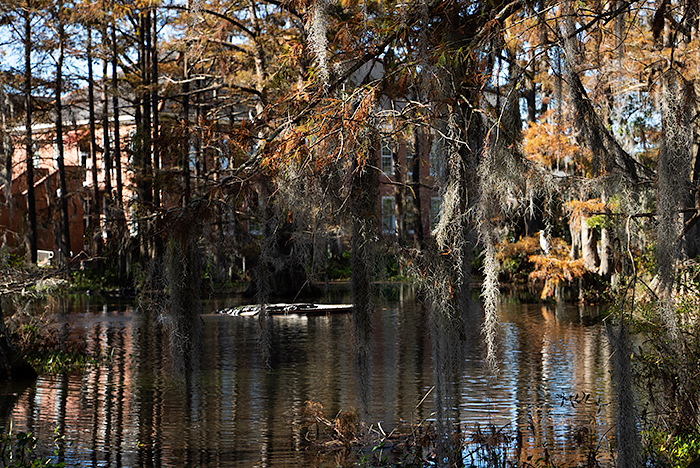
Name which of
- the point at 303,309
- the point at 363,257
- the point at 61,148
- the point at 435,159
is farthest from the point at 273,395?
the point at 61,148

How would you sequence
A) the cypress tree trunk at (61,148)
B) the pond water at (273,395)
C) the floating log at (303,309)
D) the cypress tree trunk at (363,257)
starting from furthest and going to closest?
the cypress tree trunk at (61,148) → the floating log at (303,309) → the pond water at (273,395) → the cypress tree trunk at (363,257)

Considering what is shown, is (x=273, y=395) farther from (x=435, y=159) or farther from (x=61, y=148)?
(x=61, y=148)

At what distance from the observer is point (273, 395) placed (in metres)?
11.8

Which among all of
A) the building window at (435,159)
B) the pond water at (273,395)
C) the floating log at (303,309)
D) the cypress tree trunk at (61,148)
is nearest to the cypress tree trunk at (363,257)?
the building window at (435,159)

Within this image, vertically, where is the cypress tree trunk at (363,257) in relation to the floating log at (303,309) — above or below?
above

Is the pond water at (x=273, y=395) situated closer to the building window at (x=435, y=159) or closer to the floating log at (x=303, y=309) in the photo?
the building window at (x=435, y=159)

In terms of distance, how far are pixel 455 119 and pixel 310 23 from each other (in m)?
1.28

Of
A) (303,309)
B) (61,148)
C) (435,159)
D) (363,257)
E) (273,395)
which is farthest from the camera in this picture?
(61,148)

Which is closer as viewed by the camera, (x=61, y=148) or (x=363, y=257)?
(x=363, y=257)

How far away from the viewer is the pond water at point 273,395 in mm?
8734

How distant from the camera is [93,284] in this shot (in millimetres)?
34969

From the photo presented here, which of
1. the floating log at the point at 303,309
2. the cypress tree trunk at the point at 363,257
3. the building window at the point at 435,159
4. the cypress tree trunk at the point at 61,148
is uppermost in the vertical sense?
the cypress tree trunk at the point at 61,148

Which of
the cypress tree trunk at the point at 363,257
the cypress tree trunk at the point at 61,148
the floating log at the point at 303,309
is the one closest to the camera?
the cypress tree trunk at the point at 363,257

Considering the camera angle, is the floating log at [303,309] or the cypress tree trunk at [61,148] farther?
the cypress tree trunk at [61,148]
